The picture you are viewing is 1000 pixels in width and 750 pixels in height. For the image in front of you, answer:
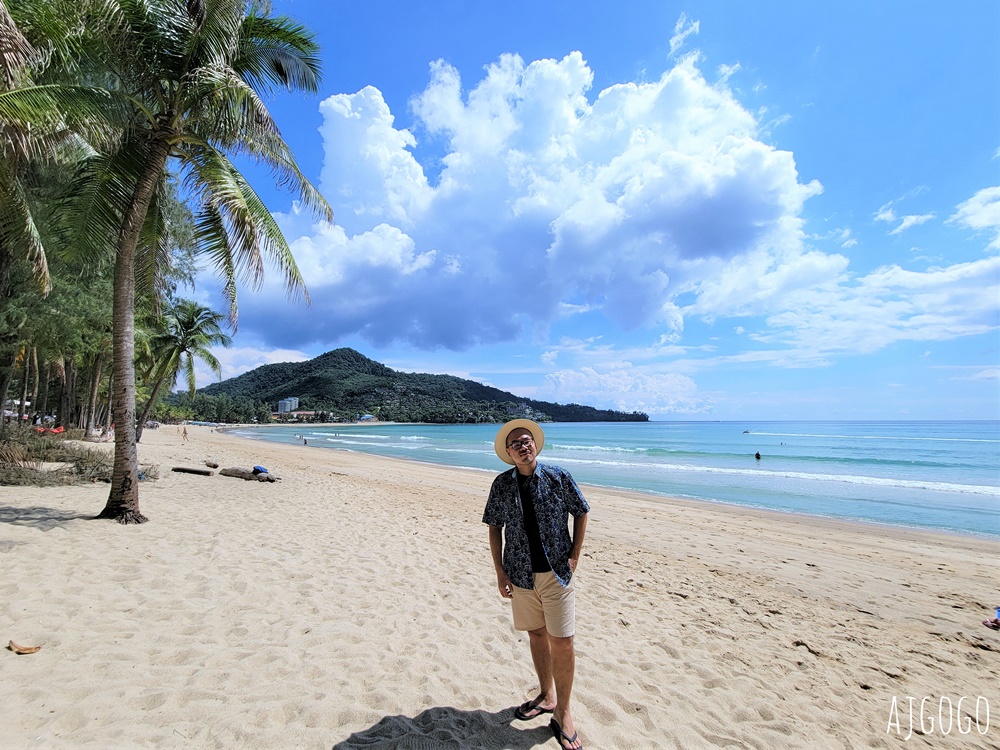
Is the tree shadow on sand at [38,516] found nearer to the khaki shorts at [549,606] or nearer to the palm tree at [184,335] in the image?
the khaki shorts at [549,606]

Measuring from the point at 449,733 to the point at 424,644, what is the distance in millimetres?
1082

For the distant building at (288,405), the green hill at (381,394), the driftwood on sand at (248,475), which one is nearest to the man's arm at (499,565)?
the driftwood on sand at (248,475)

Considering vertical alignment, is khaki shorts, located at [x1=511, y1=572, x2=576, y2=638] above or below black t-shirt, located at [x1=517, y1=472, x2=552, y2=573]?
below

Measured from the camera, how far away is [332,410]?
131750mm

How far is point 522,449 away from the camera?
103 inches

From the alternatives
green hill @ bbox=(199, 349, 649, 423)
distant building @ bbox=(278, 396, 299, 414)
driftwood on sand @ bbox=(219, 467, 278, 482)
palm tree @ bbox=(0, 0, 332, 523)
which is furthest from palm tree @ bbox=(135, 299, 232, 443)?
distant building @ bbox=(278, 396, 299, 414)

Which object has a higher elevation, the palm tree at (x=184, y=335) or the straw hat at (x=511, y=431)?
the palm tree at (x=184, y=335)

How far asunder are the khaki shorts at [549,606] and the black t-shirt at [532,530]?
0.16ft

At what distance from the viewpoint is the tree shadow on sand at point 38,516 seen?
5.63m

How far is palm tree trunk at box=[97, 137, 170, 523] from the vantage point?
20.4 ft

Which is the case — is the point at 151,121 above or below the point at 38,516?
above

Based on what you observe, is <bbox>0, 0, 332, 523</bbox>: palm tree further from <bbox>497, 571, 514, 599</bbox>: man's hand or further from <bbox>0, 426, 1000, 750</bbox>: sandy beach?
<bbox>497, 571, 514, 599</bbox>: man's hand

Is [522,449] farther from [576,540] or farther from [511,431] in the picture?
[576,540]

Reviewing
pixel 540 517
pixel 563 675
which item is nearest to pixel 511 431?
pixel 540 517
